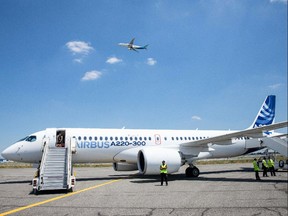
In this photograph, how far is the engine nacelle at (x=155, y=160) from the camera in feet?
60.2

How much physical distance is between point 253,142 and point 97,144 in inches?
611

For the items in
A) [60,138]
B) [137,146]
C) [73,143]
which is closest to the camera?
[73,143]

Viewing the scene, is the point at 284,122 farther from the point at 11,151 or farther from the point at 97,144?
the point at 11,151

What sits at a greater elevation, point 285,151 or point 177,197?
point 285,151

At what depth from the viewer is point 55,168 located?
1584 centimetres

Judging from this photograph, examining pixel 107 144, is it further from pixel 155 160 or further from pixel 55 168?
pixel 55 168

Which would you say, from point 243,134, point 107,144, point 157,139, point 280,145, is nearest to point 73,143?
point 107,144

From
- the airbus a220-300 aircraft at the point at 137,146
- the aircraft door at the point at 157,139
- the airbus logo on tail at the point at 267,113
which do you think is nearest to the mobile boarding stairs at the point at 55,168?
the airbus a220-300 aircraft at the point at 137,146

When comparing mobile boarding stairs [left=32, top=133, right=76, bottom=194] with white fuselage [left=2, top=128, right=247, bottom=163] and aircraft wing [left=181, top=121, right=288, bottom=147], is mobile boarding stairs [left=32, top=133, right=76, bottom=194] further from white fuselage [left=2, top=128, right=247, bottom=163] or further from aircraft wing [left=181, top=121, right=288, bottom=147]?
aircraft wing [left=181, top=121, right=288, bottom=147]

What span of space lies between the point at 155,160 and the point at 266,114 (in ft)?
57.5

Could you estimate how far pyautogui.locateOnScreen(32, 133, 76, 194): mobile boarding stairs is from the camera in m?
14.2

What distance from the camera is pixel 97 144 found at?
66.8 feet

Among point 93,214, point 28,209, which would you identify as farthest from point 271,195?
point 28,209

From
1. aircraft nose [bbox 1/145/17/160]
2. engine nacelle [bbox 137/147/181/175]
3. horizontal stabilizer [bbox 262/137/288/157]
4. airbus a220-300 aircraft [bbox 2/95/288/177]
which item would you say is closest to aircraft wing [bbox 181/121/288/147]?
airbus a220-300 aircraft [bbox 2/95/288/177]
